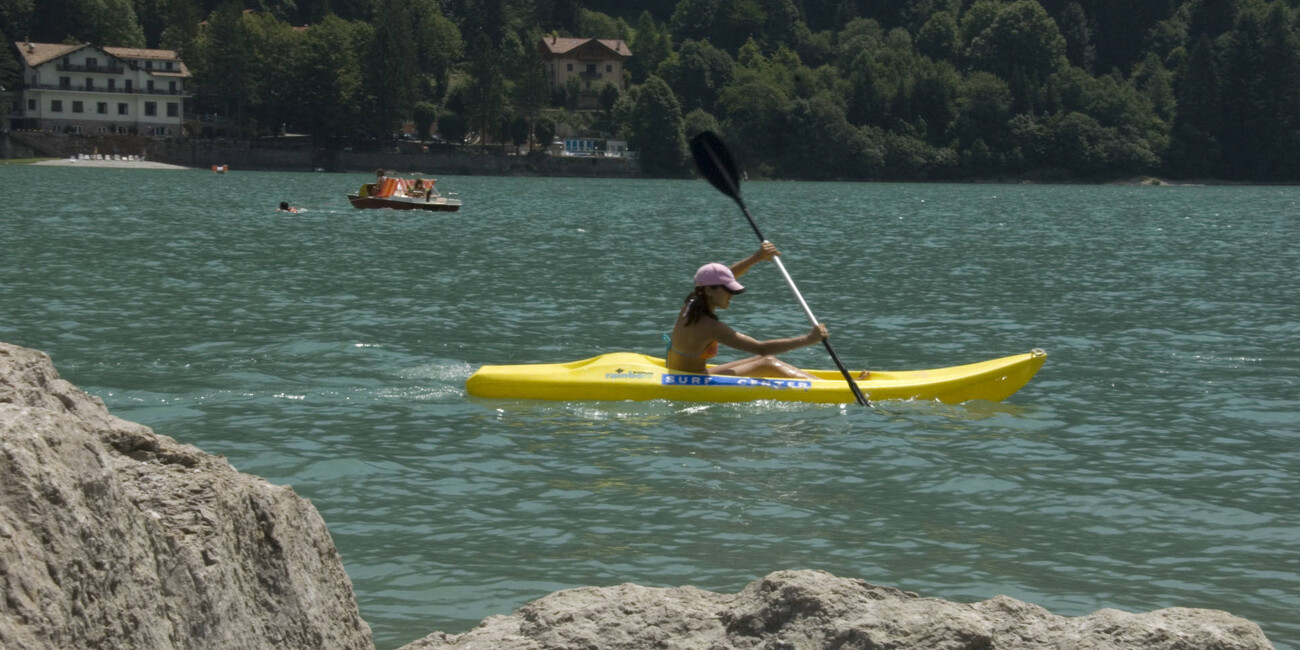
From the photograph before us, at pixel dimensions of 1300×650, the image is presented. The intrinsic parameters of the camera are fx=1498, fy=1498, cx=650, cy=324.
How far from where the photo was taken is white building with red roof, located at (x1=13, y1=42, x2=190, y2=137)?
11450 cm

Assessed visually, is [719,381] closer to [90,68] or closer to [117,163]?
[117,163]

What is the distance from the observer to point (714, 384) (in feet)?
41.0

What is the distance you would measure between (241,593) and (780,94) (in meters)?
134

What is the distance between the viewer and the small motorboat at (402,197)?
50.6m

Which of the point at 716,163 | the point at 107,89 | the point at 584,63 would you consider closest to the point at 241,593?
the point at 716,163

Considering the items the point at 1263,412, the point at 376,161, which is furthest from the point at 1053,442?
the point at 376,161

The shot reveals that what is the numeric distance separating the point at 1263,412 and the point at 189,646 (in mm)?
11040

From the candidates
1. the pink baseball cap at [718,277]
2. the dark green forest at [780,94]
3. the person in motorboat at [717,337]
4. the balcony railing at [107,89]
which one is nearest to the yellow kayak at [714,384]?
the person in motorboat at [717,337]

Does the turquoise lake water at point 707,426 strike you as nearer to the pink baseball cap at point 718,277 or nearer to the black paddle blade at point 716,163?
the pink baseball cap at point 718,277

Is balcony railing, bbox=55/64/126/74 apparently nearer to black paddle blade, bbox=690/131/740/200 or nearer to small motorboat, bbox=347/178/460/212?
small motorboat, bbox=347/178/460/212

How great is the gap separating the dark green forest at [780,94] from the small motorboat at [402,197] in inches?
2663

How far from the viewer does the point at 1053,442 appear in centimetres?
1136

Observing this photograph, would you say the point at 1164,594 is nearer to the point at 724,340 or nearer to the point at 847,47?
the point at 724,340

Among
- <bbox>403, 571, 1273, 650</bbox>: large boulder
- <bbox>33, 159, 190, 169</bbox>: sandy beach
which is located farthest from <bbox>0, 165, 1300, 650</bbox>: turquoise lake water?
<bbox>33, 159, 190, 169</bbox>: sandy beach
